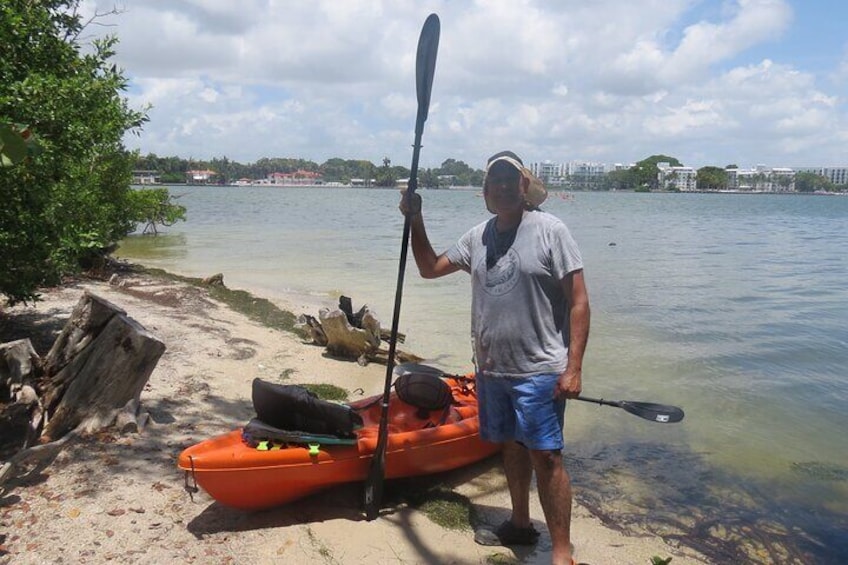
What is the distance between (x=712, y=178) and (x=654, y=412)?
180 metres

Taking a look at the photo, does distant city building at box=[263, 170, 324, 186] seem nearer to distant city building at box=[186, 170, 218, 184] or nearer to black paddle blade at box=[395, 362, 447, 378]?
distant city building at box=[186, 170, 218, 184]

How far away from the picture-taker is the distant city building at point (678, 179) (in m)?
177

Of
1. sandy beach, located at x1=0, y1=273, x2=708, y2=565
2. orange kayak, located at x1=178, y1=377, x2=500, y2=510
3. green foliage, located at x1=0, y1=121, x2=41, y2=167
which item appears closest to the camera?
green foliage, located at x1=0, y1=121, x2=41, y2=167

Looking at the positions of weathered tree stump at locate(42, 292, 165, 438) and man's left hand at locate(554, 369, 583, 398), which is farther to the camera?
weathered tree stump at locate(42, 292, 165, 438)

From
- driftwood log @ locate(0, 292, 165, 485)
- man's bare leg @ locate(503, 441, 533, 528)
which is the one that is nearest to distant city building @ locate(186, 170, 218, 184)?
driftwood log @ locate(0, 292, 165, 485)

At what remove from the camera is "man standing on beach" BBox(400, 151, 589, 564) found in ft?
10.6

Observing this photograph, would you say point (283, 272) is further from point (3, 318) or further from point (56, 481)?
point (56, 481)

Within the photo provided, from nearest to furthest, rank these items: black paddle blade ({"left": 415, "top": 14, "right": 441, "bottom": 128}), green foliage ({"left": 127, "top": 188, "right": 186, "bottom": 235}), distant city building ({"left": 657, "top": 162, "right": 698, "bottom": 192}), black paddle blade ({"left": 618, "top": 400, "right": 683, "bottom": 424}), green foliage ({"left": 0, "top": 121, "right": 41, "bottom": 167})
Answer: green foliage ({"left": 0, "top": 121, "right": 41, "bottom": 167})
black paddle blade ({"left": 618, "top": 400, "right": 683, "bottom": 424})
black paddle blade ({"left": 415, "top": 14, "right": 441, "bottom": 128})
green foliage ({"left": 127, "top": 188, "right": 186, "bottom": 235})
distant city building ({"left": 657, "top": 162, "right": 698, "bottom": 192})

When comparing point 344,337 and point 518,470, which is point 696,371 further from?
point 518,470

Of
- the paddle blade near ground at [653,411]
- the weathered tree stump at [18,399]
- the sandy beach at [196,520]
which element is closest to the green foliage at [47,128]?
the weathered tree stump at [18,399]

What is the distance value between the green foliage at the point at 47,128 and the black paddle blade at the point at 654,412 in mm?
4247

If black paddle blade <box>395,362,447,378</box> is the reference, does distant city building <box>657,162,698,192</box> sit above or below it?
above

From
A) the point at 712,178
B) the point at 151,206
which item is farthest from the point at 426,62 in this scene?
the point at 712,178

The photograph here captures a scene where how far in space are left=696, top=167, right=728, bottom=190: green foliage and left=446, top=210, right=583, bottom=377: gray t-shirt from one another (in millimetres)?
179244
